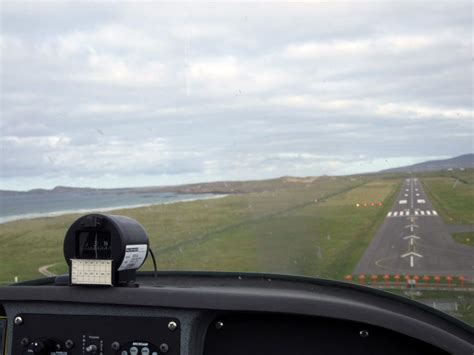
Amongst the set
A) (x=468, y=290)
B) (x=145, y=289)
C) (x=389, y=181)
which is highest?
(x=389, y=181)

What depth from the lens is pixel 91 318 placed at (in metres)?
2.73

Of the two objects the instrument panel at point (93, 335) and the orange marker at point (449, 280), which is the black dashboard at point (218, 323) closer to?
the instrument panel at point (93, 335)

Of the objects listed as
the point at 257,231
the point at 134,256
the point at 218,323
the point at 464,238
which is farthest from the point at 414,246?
the point at 134,256

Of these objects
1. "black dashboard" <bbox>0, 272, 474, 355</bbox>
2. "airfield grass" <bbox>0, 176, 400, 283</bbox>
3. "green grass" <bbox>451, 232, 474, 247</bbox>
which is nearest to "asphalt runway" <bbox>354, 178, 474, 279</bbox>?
"green grass" <bbox>451, 232, 474, 247</bbox>

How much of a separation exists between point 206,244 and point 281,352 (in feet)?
20.7

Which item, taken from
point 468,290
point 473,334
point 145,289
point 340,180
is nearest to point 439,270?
point 468,290

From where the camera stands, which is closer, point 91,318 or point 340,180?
point 91,318

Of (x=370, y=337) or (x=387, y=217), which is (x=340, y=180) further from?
(x=370, y=337)

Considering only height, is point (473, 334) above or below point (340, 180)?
below

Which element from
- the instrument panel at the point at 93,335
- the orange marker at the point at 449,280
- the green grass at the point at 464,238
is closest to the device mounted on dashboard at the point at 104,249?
the instrument panel at the point at 93,335

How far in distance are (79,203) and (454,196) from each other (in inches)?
180

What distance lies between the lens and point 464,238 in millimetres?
7266

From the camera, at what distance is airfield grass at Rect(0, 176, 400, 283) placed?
720 cm

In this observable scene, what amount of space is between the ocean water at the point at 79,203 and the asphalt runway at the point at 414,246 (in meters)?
2.15
